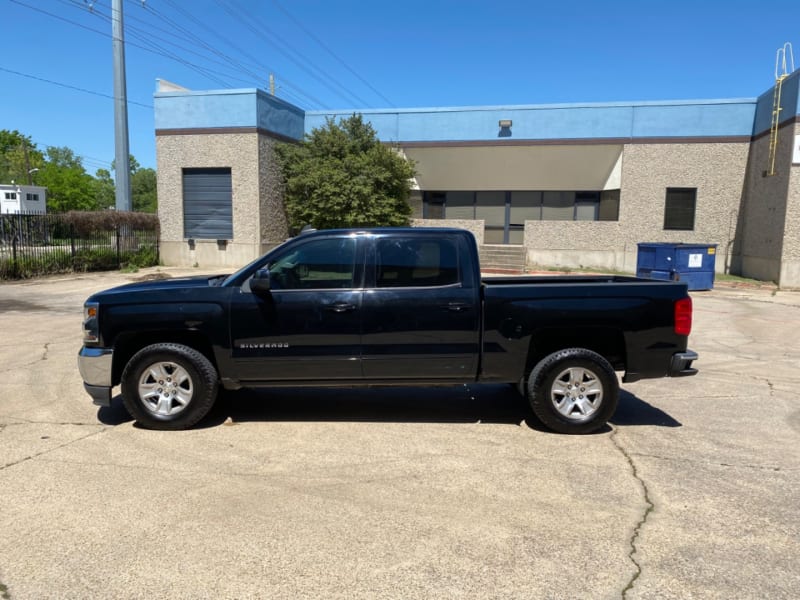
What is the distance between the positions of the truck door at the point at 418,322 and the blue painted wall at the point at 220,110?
18.1 meters

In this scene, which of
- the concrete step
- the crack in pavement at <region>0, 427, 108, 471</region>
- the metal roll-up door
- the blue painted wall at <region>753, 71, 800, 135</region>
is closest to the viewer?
the crack in pavement at <region>0, 427, 108, 471</region>

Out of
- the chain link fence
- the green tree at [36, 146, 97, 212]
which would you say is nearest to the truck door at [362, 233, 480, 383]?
the chain link fence

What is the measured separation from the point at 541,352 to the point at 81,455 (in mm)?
4071

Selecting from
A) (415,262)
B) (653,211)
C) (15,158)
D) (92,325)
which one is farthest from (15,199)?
(415,262)

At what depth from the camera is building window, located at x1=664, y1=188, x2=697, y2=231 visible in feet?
75.6

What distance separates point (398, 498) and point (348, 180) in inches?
690

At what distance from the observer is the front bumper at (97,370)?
537 centimetres

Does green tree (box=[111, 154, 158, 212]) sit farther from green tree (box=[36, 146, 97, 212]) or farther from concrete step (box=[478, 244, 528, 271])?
concrete step (box=[478, 244, 528, 271])

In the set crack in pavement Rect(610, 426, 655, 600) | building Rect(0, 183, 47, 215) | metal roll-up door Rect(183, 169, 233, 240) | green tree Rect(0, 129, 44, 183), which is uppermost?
green tree Rect(0, 129, 44, 183)

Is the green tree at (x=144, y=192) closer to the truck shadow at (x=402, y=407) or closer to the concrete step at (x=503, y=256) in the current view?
the concrete step at (x=503, y=256)

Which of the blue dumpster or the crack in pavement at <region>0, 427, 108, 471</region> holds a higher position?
the blue dumpster

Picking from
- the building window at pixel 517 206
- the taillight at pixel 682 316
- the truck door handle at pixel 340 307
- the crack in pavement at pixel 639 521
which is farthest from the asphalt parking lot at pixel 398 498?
the building window at pixel 517 206

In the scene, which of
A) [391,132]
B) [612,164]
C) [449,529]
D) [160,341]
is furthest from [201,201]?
[449,529]

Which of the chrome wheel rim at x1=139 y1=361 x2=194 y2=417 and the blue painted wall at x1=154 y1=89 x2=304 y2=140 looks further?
the blue painted wall at x1=154 y1=89 x2=304 y2=140
